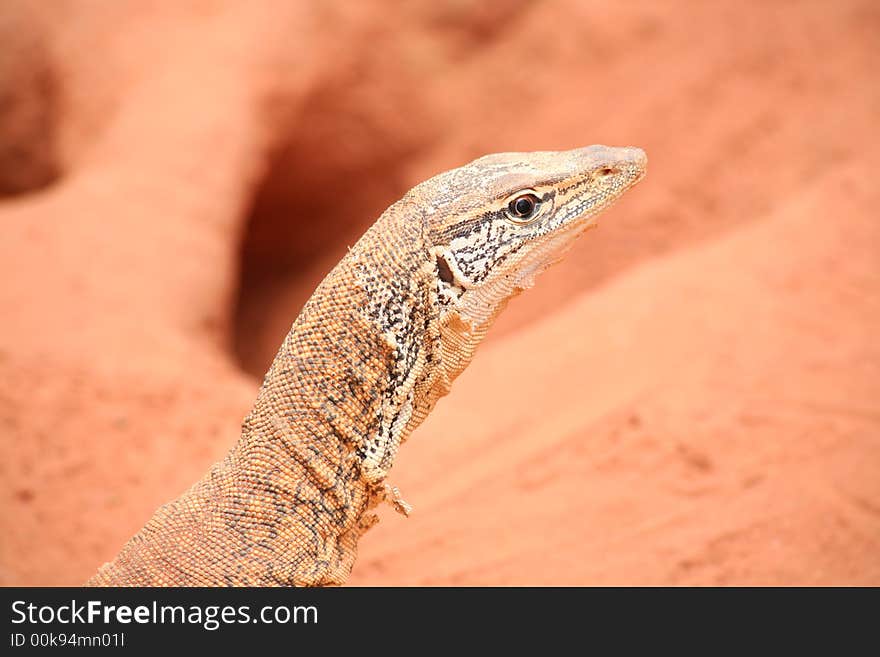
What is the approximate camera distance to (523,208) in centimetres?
324

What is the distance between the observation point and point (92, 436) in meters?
6.04

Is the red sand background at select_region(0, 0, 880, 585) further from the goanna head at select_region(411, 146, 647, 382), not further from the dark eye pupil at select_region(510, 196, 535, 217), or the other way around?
the dark eye pupil at select_region(510, 196, 535, 217)

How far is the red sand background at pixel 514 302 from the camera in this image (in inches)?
223

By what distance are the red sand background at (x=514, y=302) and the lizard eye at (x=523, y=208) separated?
2.84 m

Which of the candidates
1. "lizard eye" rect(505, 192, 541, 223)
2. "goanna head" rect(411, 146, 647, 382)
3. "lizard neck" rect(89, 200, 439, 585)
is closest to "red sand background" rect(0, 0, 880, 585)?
"lizard neck" rect(89, 200, 439, 585)

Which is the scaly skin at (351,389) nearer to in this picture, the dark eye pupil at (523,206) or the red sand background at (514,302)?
the dark eye pupil at (523,206)

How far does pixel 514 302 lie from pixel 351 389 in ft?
22.1

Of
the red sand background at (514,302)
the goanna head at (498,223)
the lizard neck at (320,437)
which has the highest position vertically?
the red sand background at (514,302)

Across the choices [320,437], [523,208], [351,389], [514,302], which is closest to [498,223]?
[523,208]

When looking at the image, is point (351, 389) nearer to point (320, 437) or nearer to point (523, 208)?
point (320, 437)

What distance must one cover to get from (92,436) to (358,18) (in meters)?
5.11

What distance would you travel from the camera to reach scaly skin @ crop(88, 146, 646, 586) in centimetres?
301

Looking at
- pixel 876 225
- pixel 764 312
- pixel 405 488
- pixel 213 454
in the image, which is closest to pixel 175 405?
pixel 213 454

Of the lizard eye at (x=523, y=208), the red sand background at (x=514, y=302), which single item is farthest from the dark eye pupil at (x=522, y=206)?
the red sand background at (x=514, y=302)
